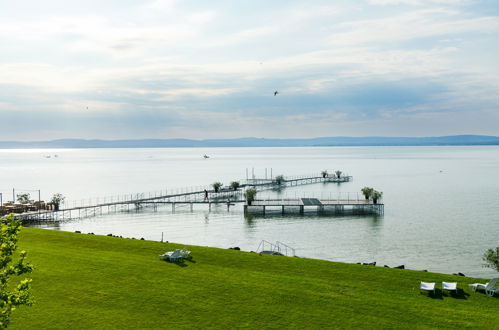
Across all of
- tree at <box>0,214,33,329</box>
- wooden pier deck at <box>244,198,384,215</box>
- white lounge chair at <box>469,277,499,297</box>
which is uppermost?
tree at <box>0,214,33,329</box>

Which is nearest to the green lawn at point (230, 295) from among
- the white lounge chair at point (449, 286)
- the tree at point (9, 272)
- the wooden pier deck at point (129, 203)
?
the white lounge chair at point (449, 286)

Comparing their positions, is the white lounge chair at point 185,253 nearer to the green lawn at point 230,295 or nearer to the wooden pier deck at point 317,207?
the green lawn at point 230,295

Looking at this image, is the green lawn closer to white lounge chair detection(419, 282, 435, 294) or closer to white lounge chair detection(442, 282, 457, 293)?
white lounge chair detection(442, 282, 457, 293)

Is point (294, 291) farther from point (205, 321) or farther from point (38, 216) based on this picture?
point (38, 216)

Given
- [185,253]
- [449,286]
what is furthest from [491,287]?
[185,253]

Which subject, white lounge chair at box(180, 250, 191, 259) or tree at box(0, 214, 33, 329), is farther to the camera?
white lounge chair at box(180, 250, 191, 259)

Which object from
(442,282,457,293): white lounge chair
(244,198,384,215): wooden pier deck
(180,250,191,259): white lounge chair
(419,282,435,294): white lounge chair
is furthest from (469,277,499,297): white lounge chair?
(244,198,384,215): wooden pier deck

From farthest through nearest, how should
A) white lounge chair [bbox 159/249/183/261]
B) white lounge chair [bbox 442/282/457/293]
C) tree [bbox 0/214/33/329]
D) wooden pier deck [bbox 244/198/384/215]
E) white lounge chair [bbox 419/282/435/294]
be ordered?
wooden pier deck [bbox 244/198/384/215] → white lounge chair [bbox 159/249/183/261] → white lounge chair [bbox 442/282/457/293] → white lounge chair [bbox 419/282/435/294] → tree [bbox 0/214/33/329]

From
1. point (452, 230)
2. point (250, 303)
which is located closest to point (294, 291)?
point (250, 303)

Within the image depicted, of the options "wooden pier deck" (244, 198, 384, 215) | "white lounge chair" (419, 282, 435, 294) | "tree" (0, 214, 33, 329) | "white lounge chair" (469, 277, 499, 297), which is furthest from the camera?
"wooden pier deck" (244, 198, 384, 215)
